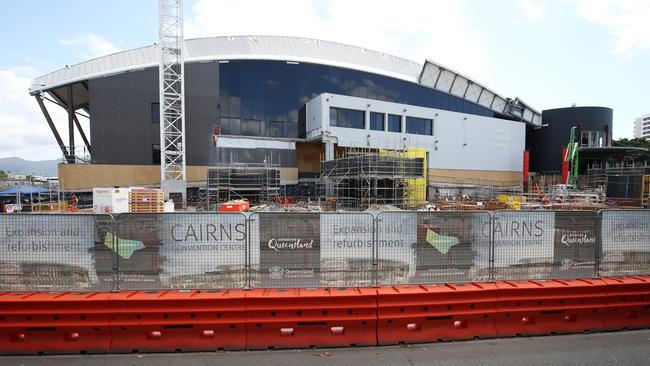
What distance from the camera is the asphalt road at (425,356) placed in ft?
13.4

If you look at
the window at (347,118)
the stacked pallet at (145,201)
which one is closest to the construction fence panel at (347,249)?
the stacked pallet at (145,201)

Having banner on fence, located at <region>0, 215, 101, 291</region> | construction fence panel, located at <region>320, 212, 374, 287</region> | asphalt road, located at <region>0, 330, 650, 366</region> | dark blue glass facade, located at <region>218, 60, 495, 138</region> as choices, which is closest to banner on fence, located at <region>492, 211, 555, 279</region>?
asphalt road, located at <region>0, 330, 650, 366</region>

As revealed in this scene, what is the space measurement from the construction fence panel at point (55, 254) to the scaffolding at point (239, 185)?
20.9m

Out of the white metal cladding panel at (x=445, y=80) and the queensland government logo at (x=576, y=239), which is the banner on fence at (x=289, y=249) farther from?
the white metal cladding panel at (x=445, y=80)

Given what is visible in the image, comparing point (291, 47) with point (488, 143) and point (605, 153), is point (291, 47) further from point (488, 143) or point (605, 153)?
point (605, 153)

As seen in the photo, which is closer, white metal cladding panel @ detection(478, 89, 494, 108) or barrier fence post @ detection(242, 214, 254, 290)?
barrier fence post @ detection(242, 214, 254, 290)

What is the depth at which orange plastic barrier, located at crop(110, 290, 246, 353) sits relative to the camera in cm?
437

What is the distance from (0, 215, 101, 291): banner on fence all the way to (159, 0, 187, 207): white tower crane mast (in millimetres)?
24204

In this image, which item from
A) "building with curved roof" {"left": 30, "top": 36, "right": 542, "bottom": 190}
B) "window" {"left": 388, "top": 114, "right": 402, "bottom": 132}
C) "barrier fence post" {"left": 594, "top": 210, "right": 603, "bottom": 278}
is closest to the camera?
"barrier fence post" {"left": 594, "top": 210, "right": 603, "bottom": 278}

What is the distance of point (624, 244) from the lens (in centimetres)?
604

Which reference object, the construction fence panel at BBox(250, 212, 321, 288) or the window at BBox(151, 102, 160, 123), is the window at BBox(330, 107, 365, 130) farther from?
the construction fence panel at BBox(250, 212, 321, 288)

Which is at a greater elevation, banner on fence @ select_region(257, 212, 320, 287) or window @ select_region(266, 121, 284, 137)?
window @ select_region(266, 121, 284, 137)

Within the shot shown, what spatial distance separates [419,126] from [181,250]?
1451 inches

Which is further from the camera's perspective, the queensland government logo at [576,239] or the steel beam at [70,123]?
the steel beam at [70,123]
